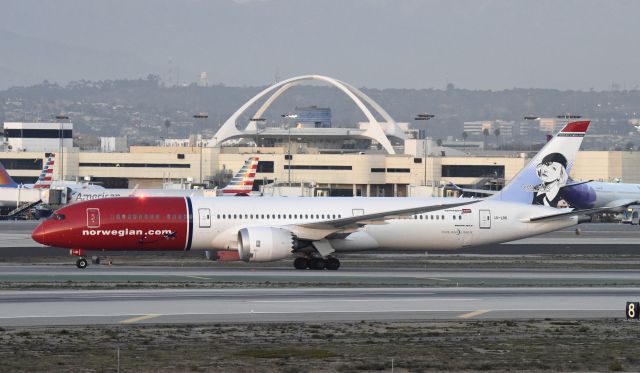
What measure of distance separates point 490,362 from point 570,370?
1.98m

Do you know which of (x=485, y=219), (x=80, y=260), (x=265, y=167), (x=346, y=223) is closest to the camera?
(x=346, y=223)

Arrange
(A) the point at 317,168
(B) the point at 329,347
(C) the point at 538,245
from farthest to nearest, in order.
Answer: (A) the point at 317,168, (C) the point at 538,245, (B) the point at 329,347

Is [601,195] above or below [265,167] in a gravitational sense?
below

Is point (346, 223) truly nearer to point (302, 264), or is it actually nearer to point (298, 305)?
point (302, 264)

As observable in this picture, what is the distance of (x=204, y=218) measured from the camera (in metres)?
58.6

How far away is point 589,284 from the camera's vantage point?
51375 millimetres

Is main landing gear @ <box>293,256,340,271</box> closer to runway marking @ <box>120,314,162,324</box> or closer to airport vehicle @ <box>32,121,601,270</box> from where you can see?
airport vehicle @ <box>32,121,601,270</box>

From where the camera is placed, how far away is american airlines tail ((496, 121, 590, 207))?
64.4 m

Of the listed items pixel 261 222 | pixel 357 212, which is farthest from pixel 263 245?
pixel 357 212

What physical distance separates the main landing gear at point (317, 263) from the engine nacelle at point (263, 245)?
1.86 m

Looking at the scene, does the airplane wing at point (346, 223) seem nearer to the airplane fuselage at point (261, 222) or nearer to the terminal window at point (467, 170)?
the airplane fuselage at point (261, 222)

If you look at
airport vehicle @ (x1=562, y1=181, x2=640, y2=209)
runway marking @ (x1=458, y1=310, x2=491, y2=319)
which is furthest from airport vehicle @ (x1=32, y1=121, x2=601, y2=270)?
airport vehicle @ (x1=562, y1=181, x2=640, y2=209)

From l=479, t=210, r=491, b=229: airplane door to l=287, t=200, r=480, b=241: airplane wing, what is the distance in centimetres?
330

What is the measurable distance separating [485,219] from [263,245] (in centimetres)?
1257
